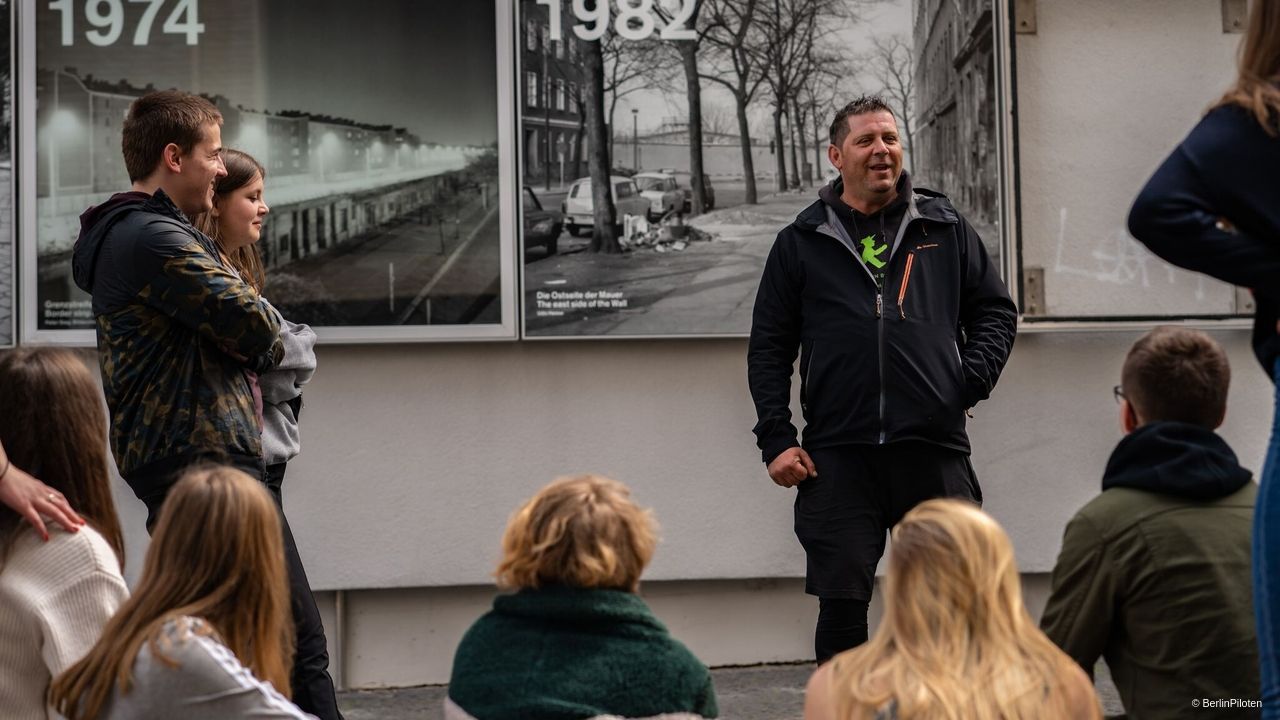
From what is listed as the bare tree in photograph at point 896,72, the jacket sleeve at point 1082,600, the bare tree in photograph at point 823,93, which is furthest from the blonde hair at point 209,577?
the bare tree in photograph at point 896,72

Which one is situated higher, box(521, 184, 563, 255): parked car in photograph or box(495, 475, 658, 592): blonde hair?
box(521, 184, 563, 255): parked car in photograph

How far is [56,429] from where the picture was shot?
3.10 meters

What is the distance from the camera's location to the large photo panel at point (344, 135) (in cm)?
554

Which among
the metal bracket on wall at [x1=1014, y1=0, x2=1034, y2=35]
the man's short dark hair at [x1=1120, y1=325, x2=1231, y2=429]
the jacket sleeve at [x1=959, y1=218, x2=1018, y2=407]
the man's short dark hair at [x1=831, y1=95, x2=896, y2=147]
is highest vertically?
the metal bracket on wall at [x1=1014, y1=0, x2=1034, y2=35]

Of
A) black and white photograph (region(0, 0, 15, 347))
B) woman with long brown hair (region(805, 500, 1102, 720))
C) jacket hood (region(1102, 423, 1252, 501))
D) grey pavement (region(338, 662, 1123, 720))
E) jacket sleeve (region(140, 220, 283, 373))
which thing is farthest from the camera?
black and white photograph (region(0, 0, 15, 347))

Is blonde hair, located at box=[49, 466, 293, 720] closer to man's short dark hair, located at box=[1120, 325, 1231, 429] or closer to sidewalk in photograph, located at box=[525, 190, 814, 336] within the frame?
man's short dark hair, located at box=[1120, 325, 1231, 429]

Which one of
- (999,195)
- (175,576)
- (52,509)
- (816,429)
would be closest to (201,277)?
(52,509)

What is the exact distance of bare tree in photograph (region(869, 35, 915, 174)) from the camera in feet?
19.1

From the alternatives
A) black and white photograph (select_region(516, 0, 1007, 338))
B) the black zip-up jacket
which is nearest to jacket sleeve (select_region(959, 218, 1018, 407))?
the black zip-up jacket

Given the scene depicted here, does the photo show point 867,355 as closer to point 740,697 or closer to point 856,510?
point 856,510

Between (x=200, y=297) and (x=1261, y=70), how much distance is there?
2.43 m

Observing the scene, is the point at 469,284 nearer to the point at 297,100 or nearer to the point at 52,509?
the point at 297,100

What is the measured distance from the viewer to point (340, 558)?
5.67m

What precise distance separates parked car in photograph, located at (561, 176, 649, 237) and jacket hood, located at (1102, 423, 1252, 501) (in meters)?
2.91
